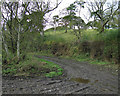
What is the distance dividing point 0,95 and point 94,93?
3096mm

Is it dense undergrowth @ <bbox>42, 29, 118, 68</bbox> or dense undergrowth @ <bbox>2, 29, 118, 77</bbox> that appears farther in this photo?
dense undergrowth @ <bbox>42, 29, 118, 68</bbox>

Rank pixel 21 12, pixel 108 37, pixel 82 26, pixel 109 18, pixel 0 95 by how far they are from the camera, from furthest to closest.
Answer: pixel 82 26, pixel 109 18, pixel 108 37, pixel 21 12, pixel 0 95

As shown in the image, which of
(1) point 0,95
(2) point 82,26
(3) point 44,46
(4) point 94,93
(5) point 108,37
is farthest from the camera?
(3) point 44,46

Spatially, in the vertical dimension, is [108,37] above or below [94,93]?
above

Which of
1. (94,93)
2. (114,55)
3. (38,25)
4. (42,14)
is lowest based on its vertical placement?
(94,93)

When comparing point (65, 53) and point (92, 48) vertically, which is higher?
point (92, 48)

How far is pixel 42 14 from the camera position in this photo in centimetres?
958

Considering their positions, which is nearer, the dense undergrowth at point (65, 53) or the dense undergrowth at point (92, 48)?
the dense undergrowth at point (65, 53)

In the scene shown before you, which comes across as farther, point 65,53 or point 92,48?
point 65,53

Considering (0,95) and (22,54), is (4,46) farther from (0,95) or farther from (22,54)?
(0,95)

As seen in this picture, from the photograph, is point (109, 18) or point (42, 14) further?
point (109, 18)

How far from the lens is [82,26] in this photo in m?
18.2

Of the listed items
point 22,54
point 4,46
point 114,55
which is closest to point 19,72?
point 22,54

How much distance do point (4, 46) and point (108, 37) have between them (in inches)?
361
